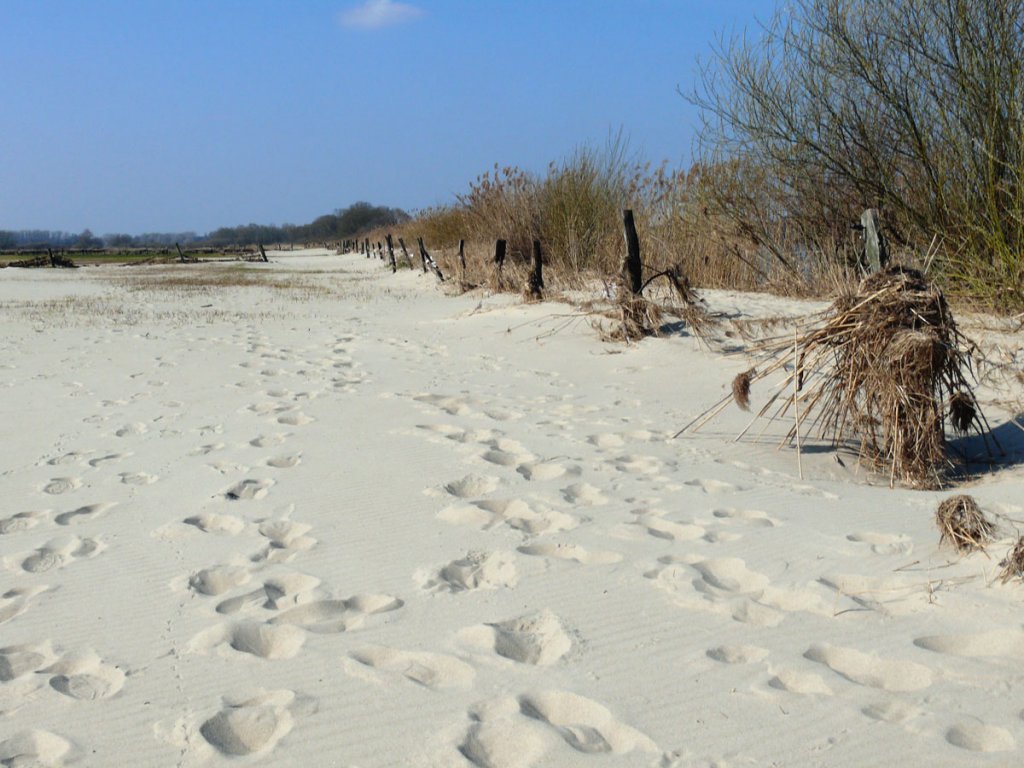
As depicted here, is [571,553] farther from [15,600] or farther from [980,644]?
[15,600]

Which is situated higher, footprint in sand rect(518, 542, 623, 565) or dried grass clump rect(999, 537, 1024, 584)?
dried grass clump rect(999, 537, 1024, 584)

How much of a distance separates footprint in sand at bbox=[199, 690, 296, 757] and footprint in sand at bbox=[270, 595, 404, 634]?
421 millimetres

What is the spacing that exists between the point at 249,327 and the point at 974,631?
10.6 m

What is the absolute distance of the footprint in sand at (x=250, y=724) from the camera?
2.22 m

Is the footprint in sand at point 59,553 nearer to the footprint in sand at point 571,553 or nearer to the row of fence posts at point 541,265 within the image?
the footprint in sand at point 571,553

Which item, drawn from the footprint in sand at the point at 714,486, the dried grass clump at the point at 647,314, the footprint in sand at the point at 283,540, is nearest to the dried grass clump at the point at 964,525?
the footprint in sand at the point at 714,486

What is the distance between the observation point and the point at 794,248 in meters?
13.6

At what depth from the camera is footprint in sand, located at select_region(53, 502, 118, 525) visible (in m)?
3.97

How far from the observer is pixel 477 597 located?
3.08m

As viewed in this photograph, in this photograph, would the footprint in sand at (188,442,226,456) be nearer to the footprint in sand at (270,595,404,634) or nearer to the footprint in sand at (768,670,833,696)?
the footprint in sand at (270,595,404,634)

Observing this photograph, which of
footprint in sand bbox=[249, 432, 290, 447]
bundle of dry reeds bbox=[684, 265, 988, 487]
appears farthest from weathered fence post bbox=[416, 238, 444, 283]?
bundle of dry reeds bbox=[684, 265, 988, 487]

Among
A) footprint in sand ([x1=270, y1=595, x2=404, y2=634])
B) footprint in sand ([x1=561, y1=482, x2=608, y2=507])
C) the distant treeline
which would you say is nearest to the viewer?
footprint in sand ([x1=270, y1=595, x2=404, y2=634])

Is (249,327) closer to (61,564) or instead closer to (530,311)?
(530,311)

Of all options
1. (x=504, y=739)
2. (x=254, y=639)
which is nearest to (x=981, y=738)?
(x=504, y=739)
